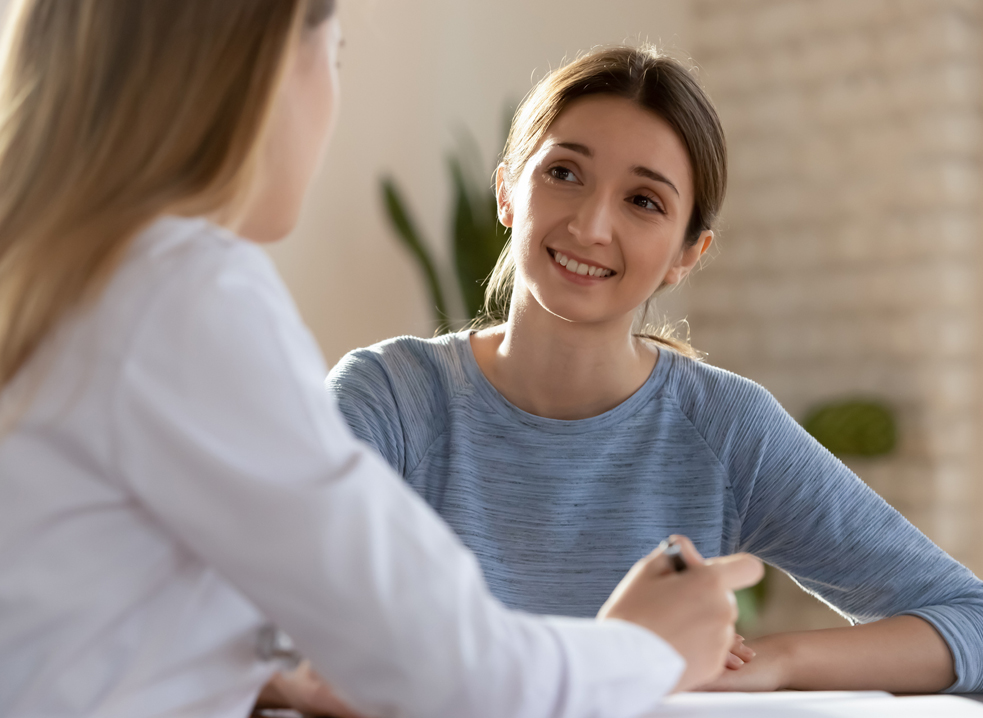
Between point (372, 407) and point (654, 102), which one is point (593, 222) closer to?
point (654, 102)

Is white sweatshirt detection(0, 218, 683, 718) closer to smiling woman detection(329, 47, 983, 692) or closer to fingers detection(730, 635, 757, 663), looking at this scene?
fingers detection(730, 635, 757, 663)

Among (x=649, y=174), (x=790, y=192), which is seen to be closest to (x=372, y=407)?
(x=649, y=174)

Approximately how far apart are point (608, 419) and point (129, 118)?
87 cm

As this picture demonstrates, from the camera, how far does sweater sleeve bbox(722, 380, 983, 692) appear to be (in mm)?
1234

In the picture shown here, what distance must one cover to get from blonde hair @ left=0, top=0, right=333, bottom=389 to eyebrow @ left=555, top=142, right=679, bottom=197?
29.8 inches

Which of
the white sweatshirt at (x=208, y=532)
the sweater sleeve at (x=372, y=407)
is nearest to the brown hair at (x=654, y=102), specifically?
the sweater sleeve at (x=372, y=407)

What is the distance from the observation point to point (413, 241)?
115 inches

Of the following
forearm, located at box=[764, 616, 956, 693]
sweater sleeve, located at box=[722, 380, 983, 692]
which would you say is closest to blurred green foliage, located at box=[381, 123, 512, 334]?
sweater sleeve, located at box=[722, 380, 983, 692]

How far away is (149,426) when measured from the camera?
569 millimetres

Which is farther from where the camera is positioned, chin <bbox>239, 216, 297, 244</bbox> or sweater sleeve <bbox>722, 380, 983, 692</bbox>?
sweater sleeve <bbox>722, 380, 983, 692</bbox>

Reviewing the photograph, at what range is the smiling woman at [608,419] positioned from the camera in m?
1.30

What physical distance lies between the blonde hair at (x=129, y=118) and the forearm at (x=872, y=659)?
0.85m

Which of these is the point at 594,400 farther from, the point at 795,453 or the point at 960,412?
the point at 960,412

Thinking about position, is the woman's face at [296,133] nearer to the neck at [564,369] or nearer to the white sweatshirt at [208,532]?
the white sweatshirt at [208,532]
